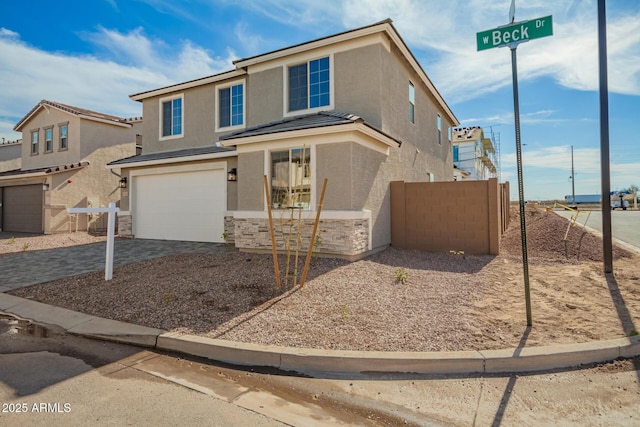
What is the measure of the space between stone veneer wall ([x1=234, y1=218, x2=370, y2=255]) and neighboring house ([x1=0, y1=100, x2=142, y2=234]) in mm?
12683

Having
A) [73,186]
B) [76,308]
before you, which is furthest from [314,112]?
[73,186]

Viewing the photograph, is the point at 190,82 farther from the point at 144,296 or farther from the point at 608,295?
the point at 608,295

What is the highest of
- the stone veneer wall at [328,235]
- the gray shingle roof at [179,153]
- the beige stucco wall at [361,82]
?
the beige stucco wall at [361,82]

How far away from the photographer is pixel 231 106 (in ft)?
43.2

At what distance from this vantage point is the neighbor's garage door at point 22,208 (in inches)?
691

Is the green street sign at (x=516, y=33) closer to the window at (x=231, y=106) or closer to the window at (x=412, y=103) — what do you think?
the window at (x=412, y=103)

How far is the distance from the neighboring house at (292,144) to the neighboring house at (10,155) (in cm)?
1898

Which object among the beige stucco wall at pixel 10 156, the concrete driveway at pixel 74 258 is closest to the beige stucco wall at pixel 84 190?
the concrete driveway at pixel 74 258

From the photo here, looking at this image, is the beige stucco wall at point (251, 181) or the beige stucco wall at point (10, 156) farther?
the beige stucco wall at point (10, 156)

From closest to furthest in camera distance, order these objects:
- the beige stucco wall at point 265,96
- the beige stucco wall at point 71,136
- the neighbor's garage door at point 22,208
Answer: the beige stucco wall at point 265,96
the neighbor's garage door at point 22,208
the beige stucco wall at point 71,136

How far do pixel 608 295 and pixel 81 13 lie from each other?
1381 cm

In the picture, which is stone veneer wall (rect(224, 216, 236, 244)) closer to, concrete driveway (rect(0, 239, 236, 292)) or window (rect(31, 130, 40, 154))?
concrete driveway (rect(0, 239, 236, 292))

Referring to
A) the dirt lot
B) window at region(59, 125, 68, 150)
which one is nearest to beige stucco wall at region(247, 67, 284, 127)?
the dirt lot

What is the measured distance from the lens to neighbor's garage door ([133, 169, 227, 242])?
12.7 m
